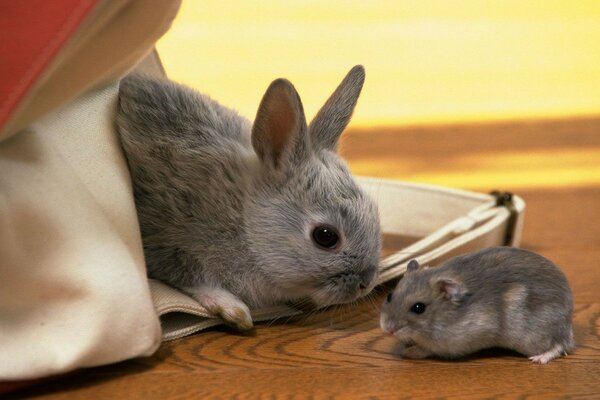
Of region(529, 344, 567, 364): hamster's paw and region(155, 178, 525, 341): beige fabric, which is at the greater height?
region(155, 178, 525, 341): beige fabric

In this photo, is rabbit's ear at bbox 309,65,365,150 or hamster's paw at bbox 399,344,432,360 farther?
rabbit's ear at bbox 309,65,365,150

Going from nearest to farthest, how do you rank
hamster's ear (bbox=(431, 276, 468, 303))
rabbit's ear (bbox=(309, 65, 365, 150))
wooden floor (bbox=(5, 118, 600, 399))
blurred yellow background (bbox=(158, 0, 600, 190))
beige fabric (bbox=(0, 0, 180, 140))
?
beige fabric (bbox=(0, 0, 180, 140)), wooden floor (bbox=(5, 118, 600, 399)), hamster's ear (bbox=(431, 276, 468, 303)), rabbit's ear (bbox=(309, 65, 365, 150)), blurred yellow background (bbox=(158, 0, 600, 190))

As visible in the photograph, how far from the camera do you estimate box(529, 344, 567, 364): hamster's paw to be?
5.37 feet

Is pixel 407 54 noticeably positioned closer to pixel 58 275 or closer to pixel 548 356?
pixel 548 356

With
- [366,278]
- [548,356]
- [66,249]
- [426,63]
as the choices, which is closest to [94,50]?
[66,249]

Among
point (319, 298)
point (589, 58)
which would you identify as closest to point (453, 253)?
point (319, 298)

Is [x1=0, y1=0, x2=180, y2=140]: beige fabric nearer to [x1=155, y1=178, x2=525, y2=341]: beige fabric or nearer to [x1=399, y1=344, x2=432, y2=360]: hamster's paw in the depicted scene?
[x1=155, y1=178, x2=525, y2=341]: beige fabric

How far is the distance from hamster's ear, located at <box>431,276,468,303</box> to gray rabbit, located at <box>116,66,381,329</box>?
0.18 metres

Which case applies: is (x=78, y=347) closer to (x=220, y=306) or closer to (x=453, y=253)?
(x=220, y=306)

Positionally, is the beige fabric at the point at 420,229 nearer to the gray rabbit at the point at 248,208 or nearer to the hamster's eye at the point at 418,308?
the gray rabbit at the point at 248,208

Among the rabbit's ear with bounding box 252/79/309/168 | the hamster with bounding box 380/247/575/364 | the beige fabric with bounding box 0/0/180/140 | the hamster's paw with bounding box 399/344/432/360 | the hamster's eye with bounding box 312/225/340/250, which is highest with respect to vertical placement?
the beige fabric with bounding box 0/0/180/140

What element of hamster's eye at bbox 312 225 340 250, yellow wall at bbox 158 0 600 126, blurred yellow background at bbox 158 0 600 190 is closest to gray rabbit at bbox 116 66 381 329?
hamster's eye at bbox 312 225 340 250

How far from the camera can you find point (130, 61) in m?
1.65

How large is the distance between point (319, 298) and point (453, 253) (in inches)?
18.3
